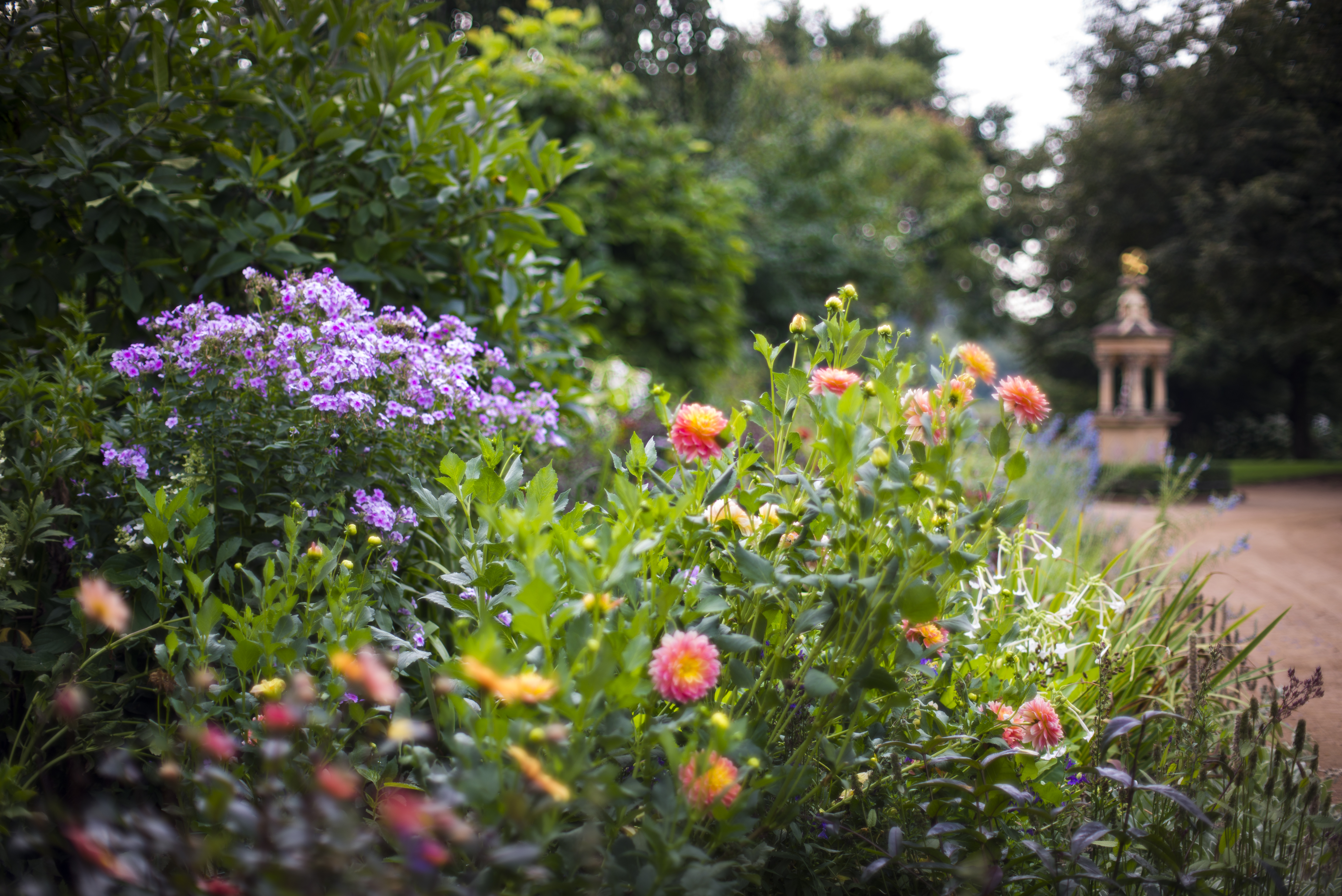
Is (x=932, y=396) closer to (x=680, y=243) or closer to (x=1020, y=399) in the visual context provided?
(x=1020, y=399)

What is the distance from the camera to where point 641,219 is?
6.20 m

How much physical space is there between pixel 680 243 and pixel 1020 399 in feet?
17.2

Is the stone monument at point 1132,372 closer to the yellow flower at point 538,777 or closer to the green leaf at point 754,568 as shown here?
the green leaf at point 754,568

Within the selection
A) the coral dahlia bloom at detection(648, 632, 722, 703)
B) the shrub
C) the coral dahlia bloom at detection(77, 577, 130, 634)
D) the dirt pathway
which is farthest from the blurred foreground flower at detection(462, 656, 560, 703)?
the dirt pathway

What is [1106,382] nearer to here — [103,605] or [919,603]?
[919,603]

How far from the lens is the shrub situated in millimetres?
980

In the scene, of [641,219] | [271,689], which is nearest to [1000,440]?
[271,689]

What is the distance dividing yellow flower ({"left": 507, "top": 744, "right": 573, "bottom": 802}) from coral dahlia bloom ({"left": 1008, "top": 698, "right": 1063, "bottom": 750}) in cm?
106

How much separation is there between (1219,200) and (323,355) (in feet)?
46.6

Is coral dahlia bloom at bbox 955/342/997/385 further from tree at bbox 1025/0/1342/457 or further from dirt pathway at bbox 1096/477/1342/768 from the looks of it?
tree at bbox 1025/0/1342/457

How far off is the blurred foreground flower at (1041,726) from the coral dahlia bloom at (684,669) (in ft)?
2.62

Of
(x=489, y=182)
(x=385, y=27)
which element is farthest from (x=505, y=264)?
(x=385, y=27)

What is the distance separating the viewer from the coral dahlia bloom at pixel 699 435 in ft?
4.68

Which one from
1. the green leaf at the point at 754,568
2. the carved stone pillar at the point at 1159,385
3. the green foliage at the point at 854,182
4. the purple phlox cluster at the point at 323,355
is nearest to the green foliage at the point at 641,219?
the green foliage at the point at 854,182
